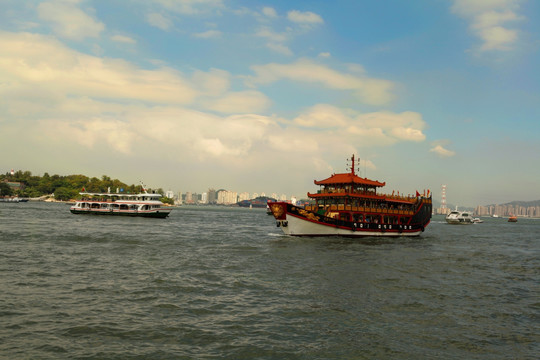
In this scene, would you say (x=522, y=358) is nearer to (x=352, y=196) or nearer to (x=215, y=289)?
(x=215, y=289)

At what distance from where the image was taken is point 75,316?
12.7 metres

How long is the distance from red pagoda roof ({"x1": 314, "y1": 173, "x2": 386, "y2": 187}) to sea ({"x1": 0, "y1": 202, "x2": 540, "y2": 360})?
1905cm

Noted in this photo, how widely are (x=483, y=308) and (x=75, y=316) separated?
1582 cm

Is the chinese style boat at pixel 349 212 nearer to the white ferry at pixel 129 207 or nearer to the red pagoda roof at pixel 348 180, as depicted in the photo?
the red pagoda roof at pixel 348 180

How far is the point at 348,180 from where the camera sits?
150 ft

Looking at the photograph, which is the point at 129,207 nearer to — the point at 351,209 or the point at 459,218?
the point at 351,209

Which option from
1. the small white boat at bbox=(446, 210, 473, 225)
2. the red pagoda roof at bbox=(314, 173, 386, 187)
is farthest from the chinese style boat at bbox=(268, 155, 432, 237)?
the small white boat at bbox=(446, 210, 473, 225)

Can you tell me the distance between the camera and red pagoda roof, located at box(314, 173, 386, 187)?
45656 mm

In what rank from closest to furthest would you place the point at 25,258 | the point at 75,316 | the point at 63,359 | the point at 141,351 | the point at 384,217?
the point at 63,359 < the point at 141,351 < the point at 75,316 < the point at 25,258 < the point at 384,217

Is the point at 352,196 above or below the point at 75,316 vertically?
above

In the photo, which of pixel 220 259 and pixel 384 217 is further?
pixel 384 217

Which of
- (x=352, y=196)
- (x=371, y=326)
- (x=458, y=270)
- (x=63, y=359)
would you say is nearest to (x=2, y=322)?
(x=63, y=359)

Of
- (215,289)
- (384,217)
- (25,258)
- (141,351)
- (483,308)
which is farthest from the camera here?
(384,217)

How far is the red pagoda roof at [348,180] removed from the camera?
45.7m
